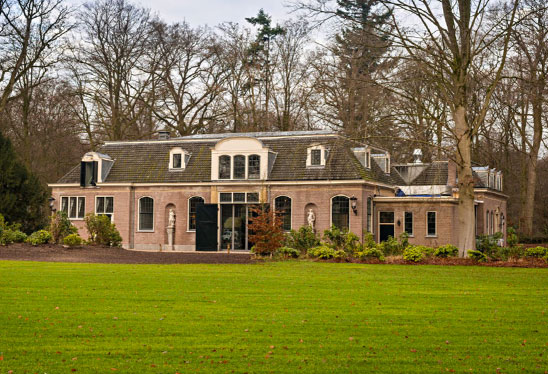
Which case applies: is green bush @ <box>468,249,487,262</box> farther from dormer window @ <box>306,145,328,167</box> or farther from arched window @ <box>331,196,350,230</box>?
dormer window @ <box>306,145,328,167</box>

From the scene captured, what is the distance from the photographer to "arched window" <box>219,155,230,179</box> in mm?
36781

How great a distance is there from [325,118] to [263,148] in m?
11.1

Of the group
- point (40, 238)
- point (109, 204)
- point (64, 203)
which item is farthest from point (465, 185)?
point (64, 203)

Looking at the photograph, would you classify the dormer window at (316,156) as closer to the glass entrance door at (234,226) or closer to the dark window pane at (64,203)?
the glass entrance door at (234,226)

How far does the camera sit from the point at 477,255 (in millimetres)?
24172

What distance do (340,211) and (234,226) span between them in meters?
5.87

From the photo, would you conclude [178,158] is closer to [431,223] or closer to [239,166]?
[239,166]

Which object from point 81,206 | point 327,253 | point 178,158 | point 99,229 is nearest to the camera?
point 327,253

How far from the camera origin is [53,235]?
31250mm

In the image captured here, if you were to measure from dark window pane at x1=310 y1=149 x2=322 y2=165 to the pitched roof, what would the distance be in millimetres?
438

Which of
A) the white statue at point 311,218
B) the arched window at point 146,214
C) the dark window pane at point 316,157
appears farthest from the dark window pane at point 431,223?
the arched window at point 146,214

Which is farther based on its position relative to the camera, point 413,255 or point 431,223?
point 431,223

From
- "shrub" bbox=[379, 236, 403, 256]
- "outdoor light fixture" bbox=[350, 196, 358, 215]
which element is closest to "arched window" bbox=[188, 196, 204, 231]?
"outdoor light fixture" bbox=[350, 196, 358, 215]

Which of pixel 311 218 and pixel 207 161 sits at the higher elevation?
pixel 207 161
